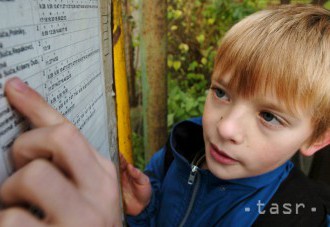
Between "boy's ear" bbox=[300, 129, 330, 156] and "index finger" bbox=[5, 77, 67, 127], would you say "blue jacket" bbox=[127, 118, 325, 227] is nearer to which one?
"boy's ear" bbox=[300, 129, 330, 156]

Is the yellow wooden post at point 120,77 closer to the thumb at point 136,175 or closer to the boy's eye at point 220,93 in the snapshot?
the thumb at point 136,175

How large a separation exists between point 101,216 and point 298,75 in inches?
26.2

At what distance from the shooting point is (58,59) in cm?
41

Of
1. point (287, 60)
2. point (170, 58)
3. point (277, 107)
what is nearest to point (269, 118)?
point (277, 107)

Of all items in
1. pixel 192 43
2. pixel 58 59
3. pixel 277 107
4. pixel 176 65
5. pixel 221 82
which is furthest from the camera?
pixel 192 43

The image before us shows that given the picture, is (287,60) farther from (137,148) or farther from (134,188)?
(137,148)

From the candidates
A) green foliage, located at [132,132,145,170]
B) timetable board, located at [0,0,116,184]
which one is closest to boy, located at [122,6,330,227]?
timetable board, located at [0,0,116,184]

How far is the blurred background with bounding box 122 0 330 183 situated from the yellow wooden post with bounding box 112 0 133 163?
1.80 ft

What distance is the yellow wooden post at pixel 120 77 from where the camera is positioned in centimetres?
72

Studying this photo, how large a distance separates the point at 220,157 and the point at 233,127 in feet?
0.44

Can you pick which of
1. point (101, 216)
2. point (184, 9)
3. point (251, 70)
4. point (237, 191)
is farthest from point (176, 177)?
point (184, 9)

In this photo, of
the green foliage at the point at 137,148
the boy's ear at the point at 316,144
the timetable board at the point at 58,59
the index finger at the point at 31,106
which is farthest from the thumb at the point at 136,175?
the green foliage at the point at 137,148

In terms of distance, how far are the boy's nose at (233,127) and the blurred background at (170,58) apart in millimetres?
664

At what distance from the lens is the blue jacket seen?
92cm
